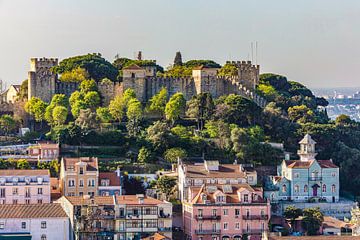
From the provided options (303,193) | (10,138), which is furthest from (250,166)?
(10,138)

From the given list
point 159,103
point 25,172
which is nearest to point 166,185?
point 25,172

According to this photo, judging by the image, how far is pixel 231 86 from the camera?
7006 centimetres

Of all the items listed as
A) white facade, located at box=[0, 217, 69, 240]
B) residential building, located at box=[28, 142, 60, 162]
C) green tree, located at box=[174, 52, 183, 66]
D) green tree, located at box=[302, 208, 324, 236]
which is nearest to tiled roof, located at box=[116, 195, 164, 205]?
white facade, located at box=[0, 217, 69, 240]

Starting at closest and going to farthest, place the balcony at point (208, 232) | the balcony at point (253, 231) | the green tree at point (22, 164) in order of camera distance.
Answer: the balcony at point (208, 232) → the balcony at point (253, 231) → the green tree at point (22, 164)

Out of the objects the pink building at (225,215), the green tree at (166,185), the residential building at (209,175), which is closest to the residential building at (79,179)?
the green tree at (166,185)

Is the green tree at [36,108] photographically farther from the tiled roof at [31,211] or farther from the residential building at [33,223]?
the residential building at [33,223]

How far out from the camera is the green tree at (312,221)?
51.9 m

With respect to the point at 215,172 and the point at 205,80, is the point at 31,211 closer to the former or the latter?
the point at 215,172

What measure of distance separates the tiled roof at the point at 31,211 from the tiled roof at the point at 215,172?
7.79 metres

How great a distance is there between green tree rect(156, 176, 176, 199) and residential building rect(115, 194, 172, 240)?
208 inches

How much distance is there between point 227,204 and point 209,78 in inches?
749

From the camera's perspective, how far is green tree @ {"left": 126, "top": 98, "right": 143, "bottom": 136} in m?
63.0

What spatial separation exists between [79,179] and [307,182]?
11444 mm

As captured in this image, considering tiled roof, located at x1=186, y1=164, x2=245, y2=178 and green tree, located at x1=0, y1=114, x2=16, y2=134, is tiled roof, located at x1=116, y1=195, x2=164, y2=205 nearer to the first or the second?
tiled roof, located at x1=186, y1=164, x2=245, y2=178
